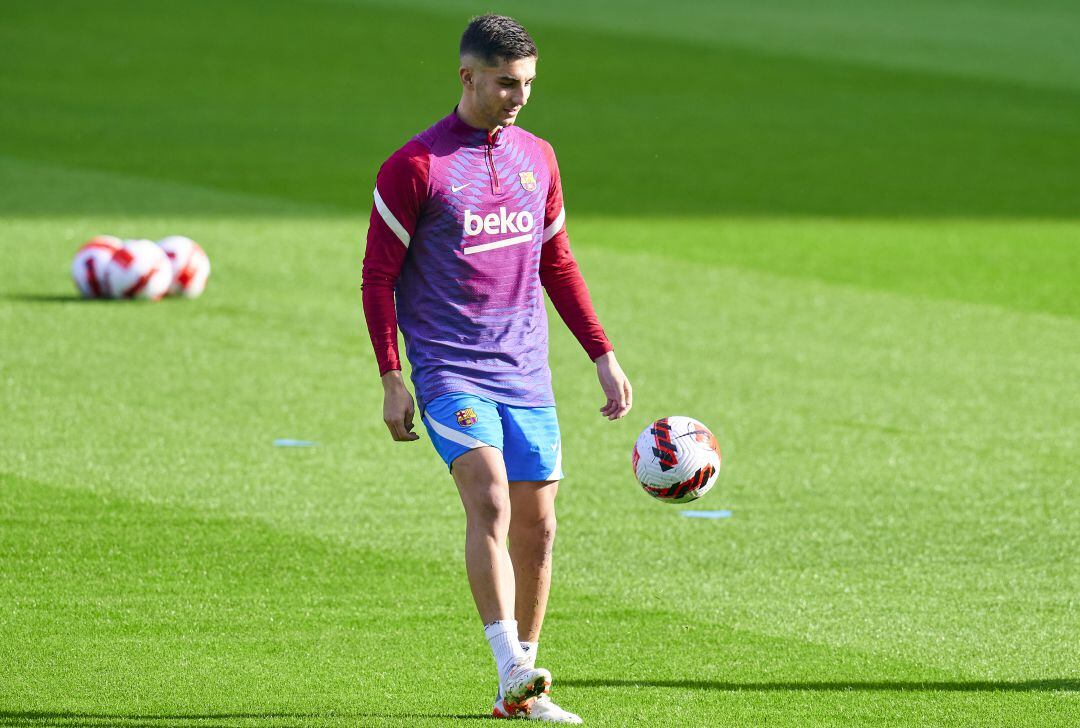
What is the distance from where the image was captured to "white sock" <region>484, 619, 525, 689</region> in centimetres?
596

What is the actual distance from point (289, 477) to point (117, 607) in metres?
2.42

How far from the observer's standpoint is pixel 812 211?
20.8 m

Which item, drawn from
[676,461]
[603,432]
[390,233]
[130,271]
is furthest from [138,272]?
[390,233]

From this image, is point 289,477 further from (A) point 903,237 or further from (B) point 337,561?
(A) point 903,237

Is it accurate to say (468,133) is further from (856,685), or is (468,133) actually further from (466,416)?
(856,685)

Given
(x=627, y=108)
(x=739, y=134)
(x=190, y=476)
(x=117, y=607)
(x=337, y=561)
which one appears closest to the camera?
(x=117, y=607)

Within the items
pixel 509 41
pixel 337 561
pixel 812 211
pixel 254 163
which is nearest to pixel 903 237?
pixel 812 211

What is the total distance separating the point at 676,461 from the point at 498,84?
1681 millimetres

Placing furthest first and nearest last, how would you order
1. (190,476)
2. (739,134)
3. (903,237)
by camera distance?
1. (739,134)
2. (903,237)
3. (190,476)

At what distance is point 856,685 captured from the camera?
6.91 meters

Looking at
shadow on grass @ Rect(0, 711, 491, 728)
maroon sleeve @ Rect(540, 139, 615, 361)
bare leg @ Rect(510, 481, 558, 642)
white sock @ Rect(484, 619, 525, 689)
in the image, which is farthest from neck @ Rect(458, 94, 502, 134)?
shadow on grass @ Rect(0, 711, 491, 728)

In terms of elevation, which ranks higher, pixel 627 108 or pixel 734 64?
pixel 734 64

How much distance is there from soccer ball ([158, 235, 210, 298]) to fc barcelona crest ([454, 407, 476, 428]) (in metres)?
9.44

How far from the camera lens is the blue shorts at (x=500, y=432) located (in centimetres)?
610
